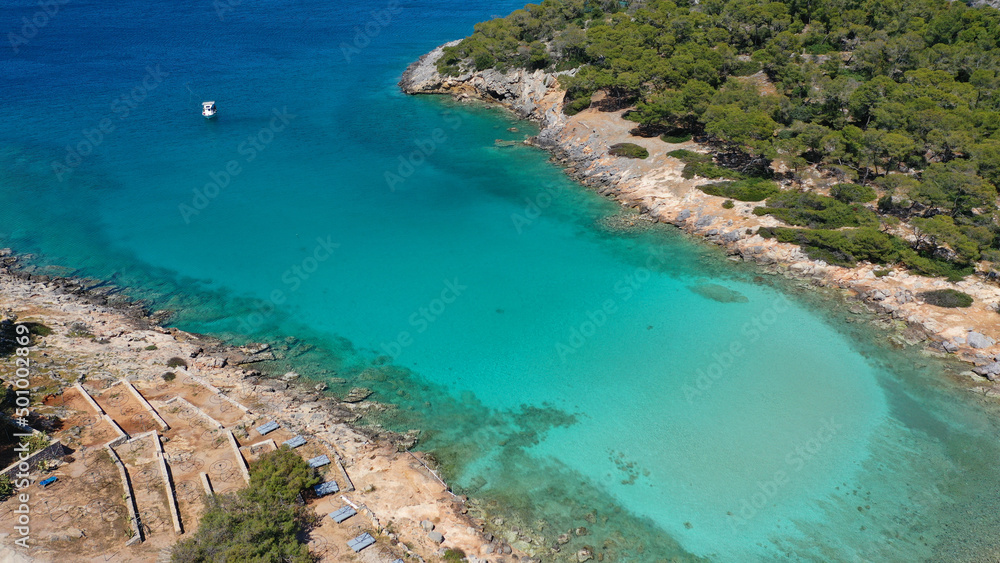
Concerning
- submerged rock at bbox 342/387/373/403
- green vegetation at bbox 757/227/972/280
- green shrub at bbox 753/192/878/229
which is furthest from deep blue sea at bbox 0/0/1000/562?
green shrub at bbox 753/192/878/229

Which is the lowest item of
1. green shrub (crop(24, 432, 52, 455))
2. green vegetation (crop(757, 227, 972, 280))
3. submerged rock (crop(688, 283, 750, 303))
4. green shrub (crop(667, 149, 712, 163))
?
submerged rock (crop(688, 283, 750, 303))

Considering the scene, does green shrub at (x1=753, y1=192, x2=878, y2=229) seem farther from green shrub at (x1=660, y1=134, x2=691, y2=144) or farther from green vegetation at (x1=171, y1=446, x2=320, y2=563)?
green vegetation at (x1=171, y1=446, x2=320, y2=563)

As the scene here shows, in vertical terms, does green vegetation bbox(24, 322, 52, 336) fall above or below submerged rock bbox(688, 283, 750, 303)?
above

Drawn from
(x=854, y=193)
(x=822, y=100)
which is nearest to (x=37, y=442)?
(x=854, y=193)

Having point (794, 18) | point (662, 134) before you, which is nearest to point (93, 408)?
point (662, 134)

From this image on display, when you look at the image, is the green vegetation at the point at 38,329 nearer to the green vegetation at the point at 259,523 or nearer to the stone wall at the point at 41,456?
the stone wall at the point at 41,456

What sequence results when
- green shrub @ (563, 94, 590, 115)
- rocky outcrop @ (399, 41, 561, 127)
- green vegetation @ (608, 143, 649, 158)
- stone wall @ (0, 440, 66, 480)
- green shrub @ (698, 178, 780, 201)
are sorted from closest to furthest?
stone wall @ (0, 440, 66, 480), green shrub @ (698, 178, 780, 201), green vegetation @ (608, 143, 649, 158), green shrub @ (563, 94, 590, 115), rocky outcrop @ (399, 41, 561, 127)
